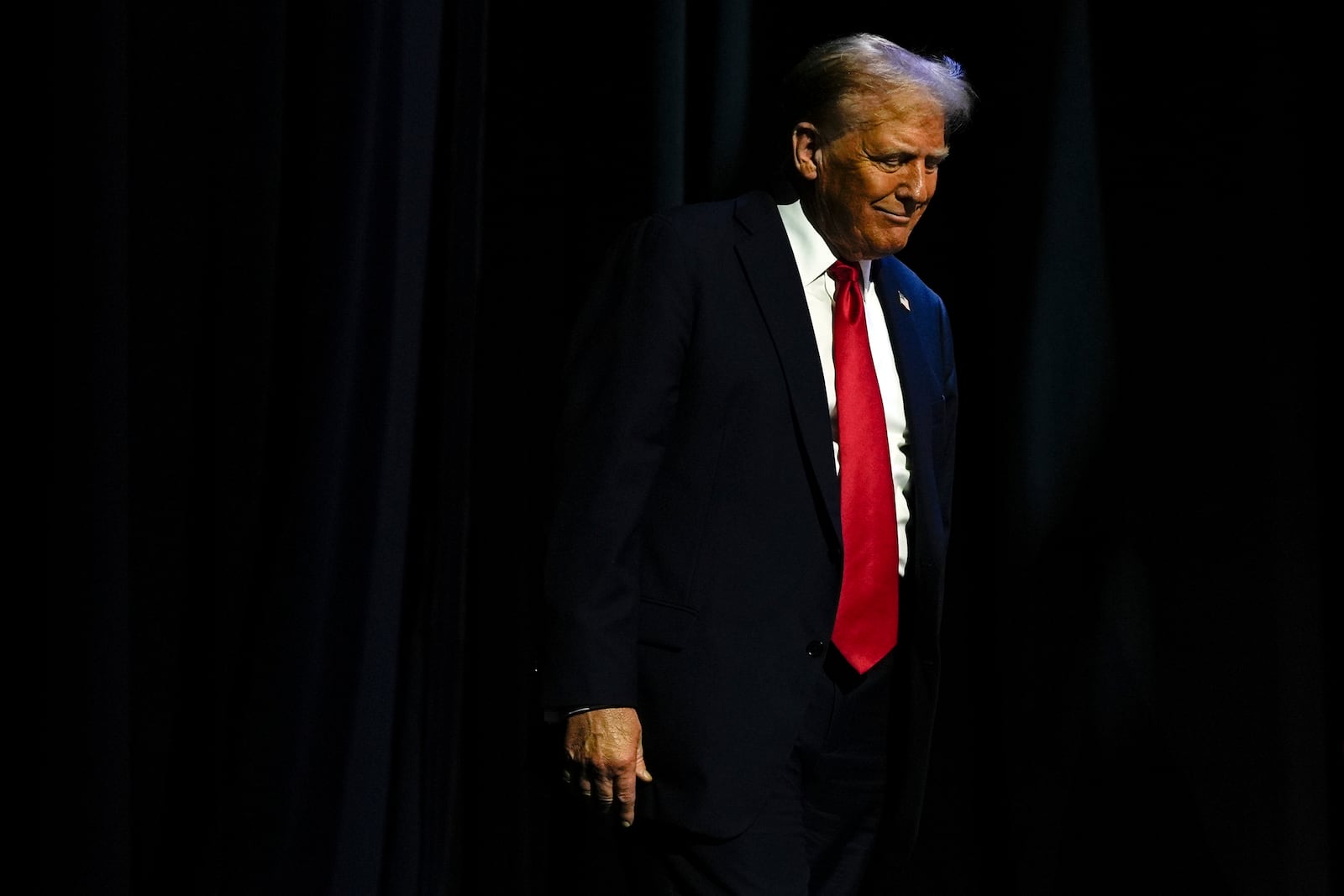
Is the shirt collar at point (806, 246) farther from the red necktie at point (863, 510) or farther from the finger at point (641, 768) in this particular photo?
the finger at point (641, 768)

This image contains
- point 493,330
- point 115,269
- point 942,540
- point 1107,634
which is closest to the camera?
point 115,269

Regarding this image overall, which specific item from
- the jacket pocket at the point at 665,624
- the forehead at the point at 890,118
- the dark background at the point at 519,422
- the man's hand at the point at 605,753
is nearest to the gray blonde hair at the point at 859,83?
the forehead at the point at 890,118

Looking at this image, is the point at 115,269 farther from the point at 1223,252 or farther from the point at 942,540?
the point at 1223,252

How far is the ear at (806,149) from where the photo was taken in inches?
59.1

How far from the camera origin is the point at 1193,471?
2092 mm

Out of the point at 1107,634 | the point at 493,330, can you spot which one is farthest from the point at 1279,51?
the point at 493,330

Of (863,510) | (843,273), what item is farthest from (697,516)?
(843,273)

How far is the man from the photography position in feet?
4.26

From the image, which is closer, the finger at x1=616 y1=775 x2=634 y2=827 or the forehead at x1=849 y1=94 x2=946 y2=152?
the finger at x1=616 y1=775 x2=634 y2=827

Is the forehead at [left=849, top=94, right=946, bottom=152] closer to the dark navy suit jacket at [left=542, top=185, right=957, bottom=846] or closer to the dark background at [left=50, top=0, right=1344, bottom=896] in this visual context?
the dark navy suit jacket at [left=542, top=185, right=957, bottom=846]

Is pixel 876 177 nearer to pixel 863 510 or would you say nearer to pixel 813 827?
pixel 863 510

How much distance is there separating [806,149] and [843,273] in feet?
0.49

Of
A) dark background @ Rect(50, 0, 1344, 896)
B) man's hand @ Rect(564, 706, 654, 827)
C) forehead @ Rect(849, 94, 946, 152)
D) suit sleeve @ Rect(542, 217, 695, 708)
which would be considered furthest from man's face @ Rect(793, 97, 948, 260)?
man's hand @ Rect(564, 706, 654, 827)

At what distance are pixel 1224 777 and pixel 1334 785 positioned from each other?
18 cm
